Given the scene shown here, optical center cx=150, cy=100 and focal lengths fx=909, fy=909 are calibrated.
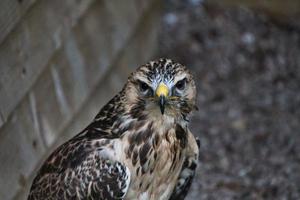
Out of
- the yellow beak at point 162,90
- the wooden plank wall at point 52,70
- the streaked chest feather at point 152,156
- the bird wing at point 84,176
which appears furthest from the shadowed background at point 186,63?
the yellow beak at point 162,90

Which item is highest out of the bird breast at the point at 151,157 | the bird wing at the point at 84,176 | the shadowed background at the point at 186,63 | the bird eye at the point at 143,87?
the shadowed background at the point at 186,63

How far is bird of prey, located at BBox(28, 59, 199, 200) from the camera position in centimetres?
500

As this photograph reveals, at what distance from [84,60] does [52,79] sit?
2.14 feet

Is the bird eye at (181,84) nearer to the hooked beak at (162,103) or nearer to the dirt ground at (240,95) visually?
the hooked beak at (162,103)

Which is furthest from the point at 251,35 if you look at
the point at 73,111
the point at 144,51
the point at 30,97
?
the point at 30,97

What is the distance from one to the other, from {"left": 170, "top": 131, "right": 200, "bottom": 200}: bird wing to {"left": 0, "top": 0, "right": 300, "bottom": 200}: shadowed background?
1.02 meters

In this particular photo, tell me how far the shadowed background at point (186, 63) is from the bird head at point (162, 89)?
2.69 ft

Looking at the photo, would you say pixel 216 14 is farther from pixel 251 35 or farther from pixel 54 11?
pixel 54 11

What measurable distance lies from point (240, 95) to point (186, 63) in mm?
652

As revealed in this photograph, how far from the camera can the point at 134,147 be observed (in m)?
5.21

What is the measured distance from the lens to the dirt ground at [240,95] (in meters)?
7.33

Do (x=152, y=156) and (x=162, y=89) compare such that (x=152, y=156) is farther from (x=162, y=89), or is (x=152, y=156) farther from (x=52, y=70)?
(x=52, y=70)

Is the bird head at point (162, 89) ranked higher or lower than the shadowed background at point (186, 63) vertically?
lower

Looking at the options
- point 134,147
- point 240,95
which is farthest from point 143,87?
point 240,95
